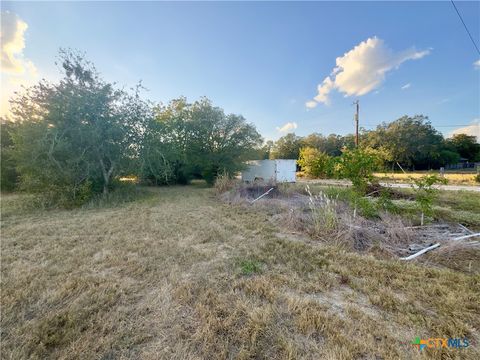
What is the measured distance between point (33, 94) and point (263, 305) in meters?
9.38

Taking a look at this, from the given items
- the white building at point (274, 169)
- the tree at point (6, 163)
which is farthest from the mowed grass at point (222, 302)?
the white building at point (274, 169)

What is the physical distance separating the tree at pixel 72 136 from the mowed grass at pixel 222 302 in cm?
396

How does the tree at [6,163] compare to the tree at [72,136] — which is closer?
the tree at [72,136]

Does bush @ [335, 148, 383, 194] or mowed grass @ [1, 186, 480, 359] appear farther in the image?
bush @ [335, 148, 383, 194]

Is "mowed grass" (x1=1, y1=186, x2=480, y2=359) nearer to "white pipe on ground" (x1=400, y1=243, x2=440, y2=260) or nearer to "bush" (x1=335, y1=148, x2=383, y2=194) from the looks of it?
"white pipe on ground" (x1=400, y1=243, x2=440, y2=260)

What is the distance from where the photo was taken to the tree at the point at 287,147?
104 feet

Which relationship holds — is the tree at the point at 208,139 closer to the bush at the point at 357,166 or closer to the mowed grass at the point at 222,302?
the bush at the point at 357,166

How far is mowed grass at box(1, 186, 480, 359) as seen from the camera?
4.33 feet

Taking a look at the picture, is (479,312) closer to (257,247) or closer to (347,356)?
(347,356)

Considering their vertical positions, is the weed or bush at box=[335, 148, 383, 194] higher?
bush at box=[335, 148, 383, 194]

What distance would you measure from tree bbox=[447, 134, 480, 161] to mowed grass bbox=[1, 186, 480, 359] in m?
49.1

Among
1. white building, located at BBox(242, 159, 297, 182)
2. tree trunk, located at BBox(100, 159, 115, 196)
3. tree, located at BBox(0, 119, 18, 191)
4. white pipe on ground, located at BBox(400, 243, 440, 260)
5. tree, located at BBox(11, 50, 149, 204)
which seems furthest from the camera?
white building, located at BBox(242, 159, 297, 182)

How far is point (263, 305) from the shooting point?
68.4 inches

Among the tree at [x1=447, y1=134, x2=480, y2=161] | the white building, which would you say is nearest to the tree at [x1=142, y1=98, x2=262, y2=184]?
the white building
